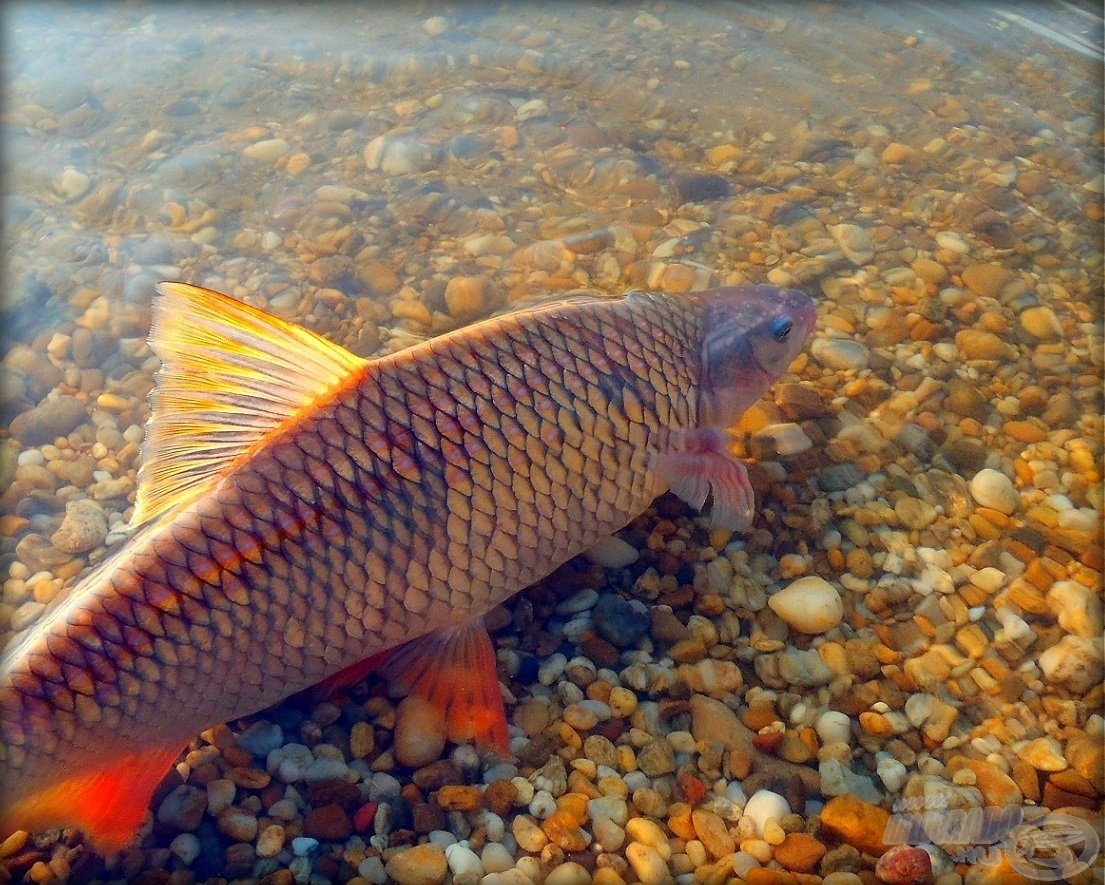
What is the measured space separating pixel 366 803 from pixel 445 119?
4227mm

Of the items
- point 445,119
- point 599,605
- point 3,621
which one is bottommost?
point 3,621

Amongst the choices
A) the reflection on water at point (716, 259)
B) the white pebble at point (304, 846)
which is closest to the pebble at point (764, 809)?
the reflection on water at point (716, 259)

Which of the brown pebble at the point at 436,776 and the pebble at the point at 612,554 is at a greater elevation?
the pebble at the point at 612,554

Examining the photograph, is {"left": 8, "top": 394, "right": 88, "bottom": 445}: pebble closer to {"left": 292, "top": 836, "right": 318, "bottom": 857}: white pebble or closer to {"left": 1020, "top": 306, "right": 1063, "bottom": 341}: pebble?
{"left": 292, "top": 836, "right": 318, "bottom": 857}: white pebble

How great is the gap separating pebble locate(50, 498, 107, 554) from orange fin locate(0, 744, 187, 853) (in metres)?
1.29

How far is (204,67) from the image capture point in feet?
19.4

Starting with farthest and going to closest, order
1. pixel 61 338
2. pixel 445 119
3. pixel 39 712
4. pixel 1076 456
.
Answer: pixel 445 119 < pixel 61 338 < pixel 1076 456 < pixel 39 712

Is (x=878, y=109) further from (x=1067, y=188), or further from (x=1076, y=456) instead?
(x=1076, y=456)

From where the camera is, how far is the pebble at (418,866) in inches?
98.4

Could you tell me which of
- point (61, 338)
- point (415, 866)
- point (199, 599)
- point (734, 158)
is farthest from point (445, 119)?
point (415, 866)

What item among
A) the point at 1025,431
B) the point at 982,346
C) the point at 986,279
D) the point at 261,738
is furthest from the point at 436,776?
the point at 986,279

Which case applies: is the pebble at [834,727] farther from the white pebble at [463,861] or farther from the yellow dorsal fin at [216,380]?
the yellow dorsal fin at [216,380]

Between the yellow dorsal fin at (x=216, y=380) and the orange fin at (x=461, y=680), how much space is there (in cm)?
89

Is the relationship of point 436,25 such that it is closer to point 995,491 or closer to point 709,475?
point 709,475
